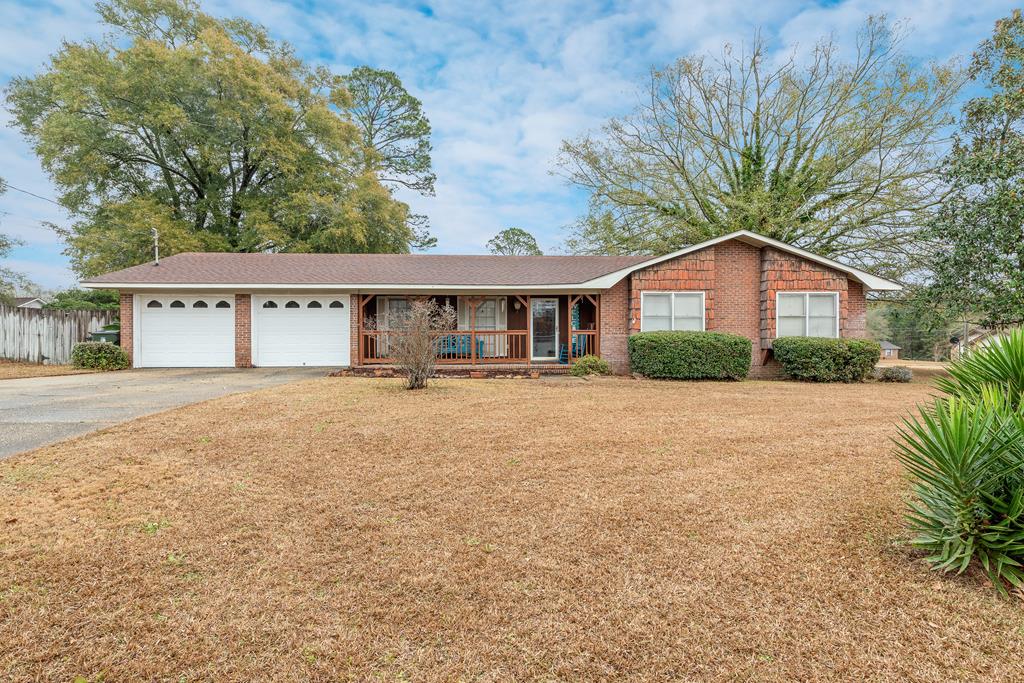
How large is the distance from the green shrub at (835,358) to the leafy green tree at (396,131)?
22.6 meters

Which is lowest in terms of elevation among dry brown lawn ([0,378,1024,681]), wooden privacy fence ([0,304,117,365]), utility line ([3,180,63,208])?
dry brown lawn ([0,378,1024,681])

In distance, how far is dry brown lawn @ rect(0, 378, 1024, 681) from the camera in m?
2.18

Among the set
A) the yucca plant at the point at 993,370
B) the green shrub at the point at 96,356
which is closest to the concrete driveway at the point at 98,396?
the green shrub at the point at 96,356

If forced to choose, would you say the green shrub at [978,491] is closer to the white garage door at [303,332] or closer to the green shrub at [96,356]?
the white garage door at [303,332]

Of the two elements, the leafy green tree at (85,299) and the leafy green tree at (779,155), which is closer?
the leafy green tree at (779,155)

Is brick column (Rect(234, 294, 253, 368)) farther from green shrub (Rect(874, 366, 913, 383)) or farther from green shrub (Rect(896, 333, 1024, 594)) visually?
green shrub (Rect(874, 366, 913, 383))

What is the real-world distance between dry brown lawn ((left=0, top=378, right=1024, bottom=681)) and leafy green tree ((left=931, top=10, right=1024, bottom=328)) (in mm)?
12335

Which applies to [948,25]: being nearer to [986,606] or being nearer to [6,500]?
[986,606]

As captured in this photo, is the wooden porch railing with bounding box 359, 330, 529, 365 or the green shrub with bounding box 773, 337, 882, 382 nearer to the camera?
the green shrub with bounding box 773, 337, 882, 382

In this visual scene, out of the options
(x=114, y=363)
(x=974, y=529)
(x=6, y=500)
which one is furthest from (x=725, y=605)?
(x=114, y=363)

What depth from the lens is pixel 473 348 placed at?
14.6 meters

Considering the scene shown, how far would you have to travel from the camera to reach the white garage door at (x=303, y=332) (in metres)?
14.8

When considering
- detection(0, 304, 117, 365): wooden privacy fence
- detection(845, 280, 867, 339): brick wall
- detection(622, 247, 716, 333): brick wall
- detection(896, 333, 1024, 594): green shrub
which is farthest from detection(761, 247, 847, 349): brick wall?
detection(0, 304, 117, 365): wooden privacy fence

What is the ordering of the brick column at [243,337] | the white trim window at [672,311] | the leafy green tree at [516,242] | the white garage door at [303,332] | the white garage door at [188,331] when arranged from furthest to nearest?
the leafy green tree at [516,242] → the white garage door at [303,332] → the brick column at [243,337] → the white garage door at [188,331] → the white trim window at [672,311]
